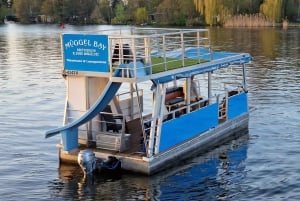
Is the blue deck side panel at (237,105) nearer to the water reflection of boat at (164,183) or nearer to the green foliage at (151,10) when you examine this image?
the water reflection of boat at (164,183)

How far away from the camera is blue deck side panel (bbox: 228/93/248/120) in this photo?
23.0 meters

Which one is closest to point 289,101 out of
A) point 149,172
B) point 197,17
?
point 149,172

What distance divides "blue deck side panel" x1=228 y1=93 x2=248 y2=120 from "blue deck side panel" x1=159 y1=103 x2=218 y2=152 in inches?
Answer: 64.9

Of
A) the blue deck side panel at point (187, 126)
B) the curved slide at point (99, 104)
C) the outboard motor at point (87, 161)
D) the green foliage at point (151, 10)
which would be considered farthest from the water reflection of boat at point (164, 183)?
the green foliage at point (151, 10)

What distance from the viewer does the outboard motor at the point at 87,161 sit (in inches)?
674

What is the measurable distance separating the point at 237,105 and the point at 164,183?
7561mm

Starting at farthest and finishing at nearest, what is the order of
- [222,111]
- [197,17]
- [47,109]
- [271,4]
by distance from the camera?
1. [197,17]
2. [271,4]
3. [47,109]
4. [222,111]

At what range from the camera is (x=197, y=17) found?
11819 cm

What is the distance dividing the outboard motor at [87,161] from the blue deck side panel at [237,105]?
7.55 metres

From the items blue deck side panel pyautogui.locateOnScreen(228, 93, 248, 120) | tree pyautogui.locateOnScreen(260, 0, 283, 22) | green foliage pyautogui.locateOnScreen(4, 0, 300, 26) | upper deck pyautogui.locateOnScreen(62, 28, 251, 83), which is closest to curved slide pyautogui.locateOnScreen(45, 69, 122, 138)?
upper deck pyautogui.locateOnScreen(62, 28, 251, 83)

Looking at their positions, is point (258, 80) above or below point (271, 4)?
below

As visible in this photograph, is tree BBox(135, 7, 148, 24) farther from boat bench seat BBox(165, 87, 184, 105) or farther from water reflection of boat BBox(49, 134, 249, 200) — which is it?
water reflection of boat BBox(49, 134, 249, 200)

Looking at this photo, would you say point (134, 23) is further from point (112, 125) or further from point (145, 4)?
point (112, 125)

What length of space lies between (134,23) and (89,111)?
375 ft
